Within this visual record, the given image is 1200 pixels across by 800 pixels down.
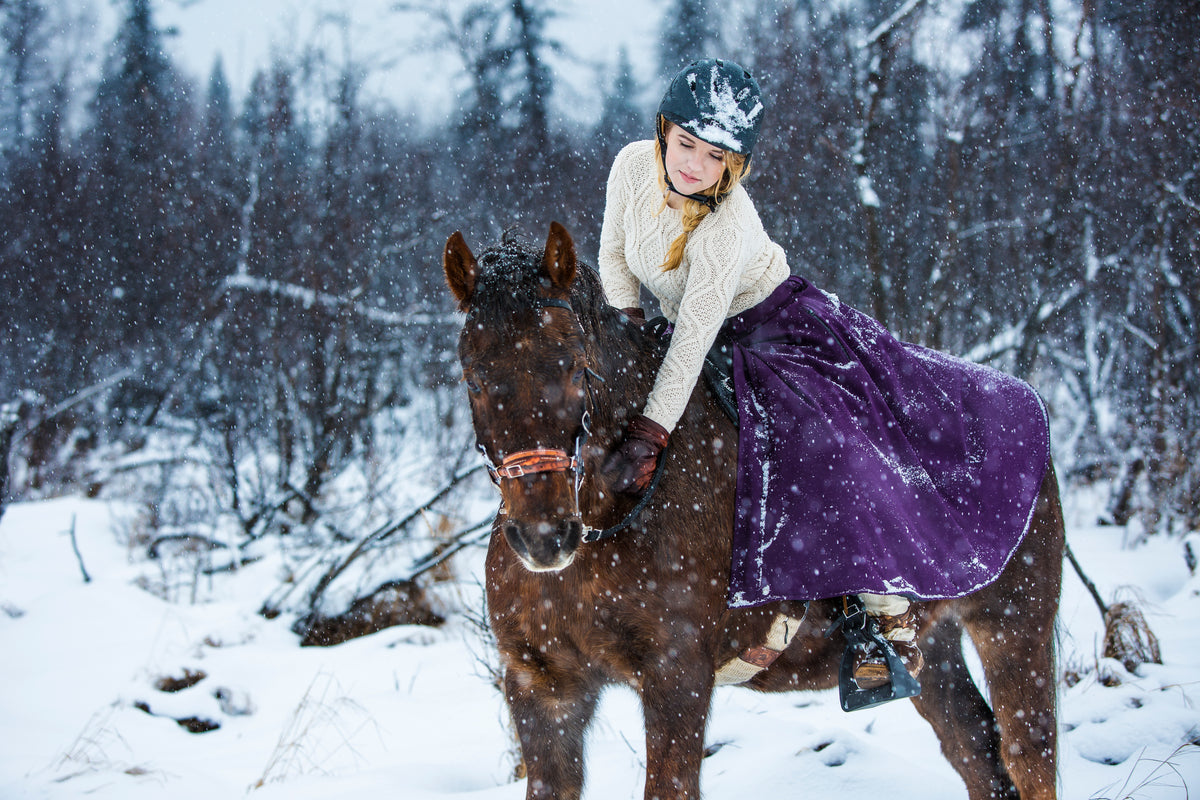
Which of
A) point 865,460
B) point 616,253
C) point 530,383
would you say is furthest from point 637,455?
point 616,253

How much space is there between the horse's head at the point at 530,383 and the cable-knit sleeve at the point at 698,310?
1.06ft

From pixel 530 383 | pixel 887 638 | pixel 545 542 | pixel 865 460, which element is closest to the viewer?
pixel 545 542

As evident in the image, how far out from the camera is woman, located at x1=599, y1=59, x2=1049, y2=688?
2.15 m

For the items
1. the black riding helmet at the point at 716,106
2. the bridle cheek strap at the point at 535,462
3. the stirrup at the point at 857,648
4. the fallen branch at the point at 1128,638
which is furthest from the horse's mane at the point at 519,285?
the fallen branch at the point at 1128,638

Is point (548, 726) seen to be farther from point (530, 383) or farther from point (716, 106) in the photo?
point (716, 106)

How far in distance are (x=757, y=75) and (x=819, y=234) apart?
279 centimetres

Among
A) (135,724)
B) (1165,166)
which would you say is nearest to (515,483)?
(135,724)

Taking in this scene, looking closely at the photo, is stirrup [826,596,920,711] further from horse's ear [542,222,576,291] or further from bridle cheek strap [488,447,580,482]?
horse's ear [542,222,576,291]

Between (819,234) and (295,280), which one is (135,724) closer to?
(295,280)

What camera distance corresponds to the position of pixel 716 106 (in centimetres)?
215

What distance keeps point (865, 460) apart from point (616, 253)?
1.25 m

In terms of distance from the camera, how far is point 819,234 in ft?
35.3

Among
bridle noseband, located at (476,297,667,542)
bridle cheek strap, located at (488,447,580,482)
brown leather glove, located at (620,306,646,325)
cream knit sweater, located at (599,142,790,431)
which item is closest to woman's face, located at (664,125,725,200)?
cream knit sweater, located at (599,142,790,431)

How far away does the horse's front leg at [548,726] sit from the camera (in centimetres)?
212
